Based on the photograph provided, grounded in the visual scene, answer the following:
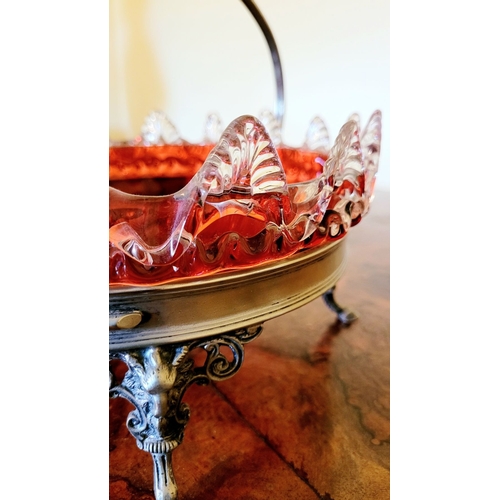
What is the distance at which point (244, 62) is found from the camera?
53.5 inches

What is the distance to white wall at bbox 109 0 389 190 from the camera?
1124mm

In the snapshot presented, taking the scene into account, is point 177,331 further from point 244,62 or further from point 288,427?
point 244,62

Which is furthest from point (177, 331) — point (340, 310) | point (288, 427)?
point (340, 310)

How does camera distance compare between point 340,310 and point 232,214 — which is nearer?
point 232,214

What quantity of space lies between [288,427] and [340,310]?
0.70ft

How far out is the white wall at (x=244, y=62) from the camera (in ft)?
3.69

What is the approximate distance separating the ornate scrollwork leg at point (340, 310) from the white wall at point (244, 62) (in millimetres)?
708

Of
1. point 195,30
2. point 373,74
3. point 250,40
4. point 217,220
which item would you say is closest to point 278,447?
point 217,220

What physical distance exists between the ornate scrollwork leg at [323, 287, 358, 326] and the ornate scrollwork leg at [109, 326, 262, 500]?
10.2 inches

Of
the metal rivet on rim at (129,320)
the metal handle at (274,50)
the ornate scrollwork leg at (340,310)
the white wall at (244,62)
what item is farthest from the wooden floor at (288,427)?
the white wall at (244,62)

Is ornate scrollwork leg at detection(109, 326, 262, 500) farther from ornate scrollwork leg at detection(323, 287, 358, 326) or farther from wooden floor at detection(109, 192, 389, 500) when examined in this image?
ornate scrollwork leg at detection(323, 287, 358, 326)

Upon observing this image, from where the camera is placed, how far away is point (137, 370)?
246 mm

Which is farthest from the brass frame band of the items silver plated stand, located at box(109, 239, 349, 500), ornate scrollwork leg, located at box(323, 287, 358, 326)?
ornate scrollwork leg, located at box(323, 287, 358, 326)
